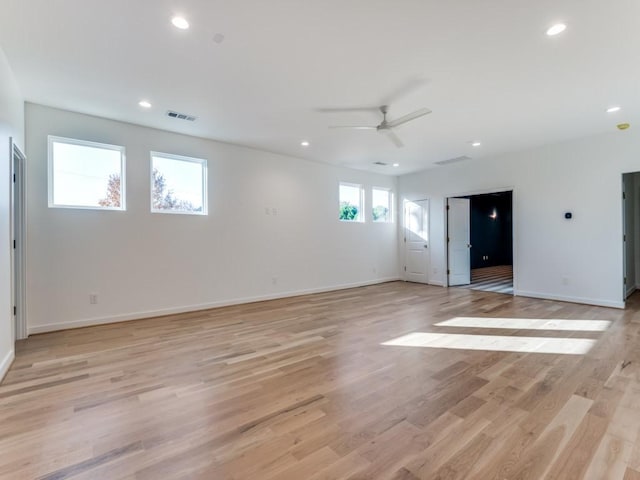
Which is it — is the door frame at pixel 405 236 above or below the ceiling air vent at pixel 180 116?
below

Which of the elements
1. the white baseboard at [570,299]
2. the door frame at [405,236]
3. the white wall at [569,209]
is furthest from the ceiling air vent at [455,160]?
the white baseboard at [570,299]

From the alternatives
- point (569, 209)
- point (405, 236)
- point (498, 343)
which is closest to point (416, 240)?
point (405, 236)

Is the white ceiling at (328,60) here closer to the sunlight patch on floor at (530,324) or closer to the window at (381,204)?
the sunlight patch on floor at (530,324)

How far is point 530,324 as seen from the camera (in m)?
4.16

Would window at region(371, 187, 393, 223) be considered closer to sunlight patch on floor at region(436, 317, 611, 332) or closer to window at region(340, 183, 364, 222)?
window at region(340, 183, 364, 222)

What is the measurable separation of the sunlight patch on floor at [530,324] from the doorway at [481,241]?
2.23m

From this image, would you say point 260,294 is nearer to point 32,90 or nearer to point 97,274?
point 97,274

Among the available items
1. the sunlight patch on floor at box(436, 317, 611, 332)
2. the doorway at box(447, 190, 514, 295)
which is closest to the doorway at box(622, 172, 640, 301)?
the doorway at box(447, 190, 514, 295)

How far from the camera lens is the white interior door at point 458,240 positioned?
7387mm

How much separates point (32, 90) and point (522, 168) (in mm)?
7830

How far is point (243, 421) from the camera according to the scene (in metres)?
2.01

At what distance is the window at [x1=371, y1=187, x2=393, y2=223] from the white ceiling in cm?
331

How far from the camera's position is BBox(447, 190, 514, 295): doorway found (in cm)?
741

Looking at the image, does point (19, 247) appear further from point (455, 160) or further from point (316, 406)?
point (455, 160)
